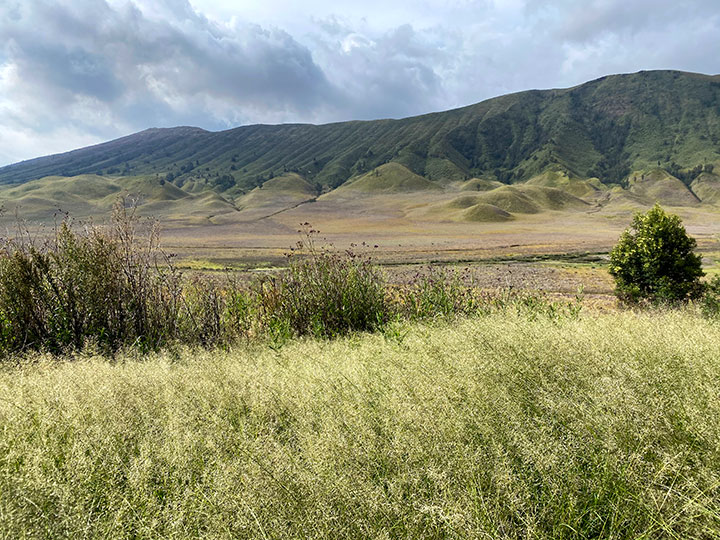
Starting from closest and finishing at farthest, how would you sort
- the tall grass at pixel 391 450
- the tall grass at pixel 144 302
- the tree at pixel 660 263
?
the tall grass at pixel 391 450
the tall grass at pixel 144 302
the tree at pixel 660 263

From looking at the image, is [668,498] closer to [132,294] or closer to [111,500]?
[111,500]

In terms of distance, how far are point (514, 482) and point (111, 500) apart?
205 cm

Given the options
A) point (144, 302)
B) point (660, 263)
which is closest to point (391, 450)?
point (144, 302)

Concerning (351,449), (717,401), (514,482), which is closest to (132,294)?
(351,449)

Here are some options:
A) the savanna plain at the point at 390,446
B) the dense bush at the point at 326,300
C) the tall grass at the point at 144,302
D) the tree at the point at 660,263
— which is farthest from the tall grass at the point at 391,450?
the tree at the point at 660,263

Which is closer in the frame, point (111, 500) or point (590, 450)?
point (111, 500)

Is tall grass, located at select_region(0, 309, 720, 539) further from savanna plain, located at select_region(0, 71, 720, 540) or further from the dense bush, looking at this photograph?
the dense bush

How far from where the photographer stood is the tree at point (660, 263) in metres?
10.4

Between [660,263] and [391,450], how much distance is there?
1151 centimetres

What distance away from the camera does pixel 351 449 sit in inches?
91.9

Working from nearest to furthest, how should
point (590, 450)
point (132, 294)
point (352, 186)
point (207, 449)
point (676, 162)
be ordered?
1. point (590, 450)
2. point (207, 449)
3. point (132, 294)
4. point (352, 186)
5. point (676, 162)

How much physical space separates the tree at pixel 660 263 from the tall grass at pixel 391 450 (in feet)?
27.1

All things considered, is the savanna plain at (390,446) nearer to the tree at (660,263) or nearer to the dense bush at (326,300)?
the dense bush at (326,300)

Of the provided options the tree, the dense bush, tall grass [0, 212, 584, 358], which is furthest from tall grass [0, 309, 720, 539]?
the tree
